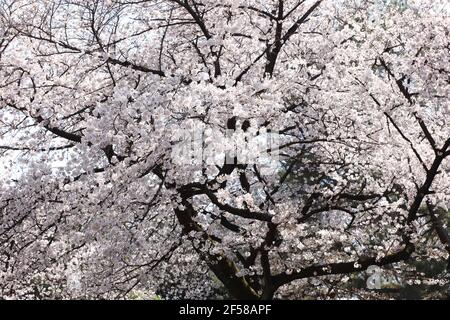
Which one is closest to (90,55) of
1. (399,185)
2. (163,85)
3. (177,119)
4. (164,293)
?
(163,85)

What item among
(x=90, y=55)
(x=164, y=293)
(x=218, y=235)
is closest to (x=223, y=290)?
(x=164, y=293)

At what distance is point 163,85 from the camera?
7434 millimetres

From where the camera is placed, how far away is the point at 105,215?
7301mm

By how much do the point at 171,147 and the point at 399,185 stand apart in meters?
4.12

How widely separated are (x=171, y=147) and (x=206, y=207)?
10.4 feet

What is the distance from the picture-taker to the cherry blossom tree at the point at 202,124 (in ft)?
23.7

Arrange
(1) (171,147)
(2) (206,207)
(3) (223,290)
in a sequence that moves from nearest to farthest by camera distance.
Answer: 1. (1) (171,147)
2. (2) (206,207)
3. (3) (223,290)

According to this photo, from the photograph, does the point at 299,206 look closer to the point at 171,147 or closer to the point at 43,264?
the point at 171,147

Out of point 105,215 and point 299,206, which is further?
point 299,206

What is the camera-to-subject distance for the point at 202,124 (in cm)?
698

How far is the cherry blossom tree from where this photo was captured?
7219 millimetres
